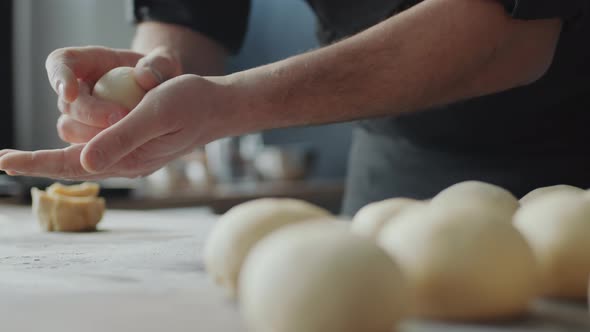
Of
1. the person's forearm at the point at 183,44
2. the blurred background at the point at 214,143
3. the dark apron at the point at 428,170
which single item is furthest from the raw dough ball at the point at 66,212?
the blurred background at the point at 214,143

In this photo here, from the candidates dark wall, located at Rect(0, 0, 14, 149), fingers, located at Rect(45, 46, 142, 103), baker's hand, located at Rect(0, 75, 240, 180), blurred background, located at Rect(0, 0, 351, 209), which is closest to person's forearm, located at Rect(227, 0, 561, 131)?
baker's hand, located at Rect(0, 75, 240, 180)

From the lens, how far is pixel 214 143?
3.64m

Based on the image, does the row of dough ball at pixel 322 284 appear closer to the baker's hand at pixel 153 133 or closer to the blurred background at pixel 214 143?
the baker's hand at pixel 153 133

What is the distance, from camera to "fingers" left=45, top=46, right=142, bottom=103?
1199 millimetres

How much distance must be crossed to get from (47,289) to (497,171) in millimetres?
1113

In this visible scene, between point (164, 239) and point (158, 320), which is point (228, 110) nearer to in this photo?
point (164, 239)

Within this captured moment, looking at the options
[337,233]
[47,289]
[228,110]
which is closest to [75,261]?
[47,289]

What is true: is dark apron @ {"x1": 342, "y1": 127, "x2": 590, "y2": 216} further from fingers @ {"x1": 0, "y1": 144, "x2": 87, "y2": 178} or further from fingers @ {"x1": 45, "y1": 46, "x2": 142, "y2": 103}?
fingers @ {"x1": 0, "y1": 144, "x2": 87, "y2": 178}

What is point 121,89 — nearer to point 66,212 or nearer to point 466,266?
point 66,212

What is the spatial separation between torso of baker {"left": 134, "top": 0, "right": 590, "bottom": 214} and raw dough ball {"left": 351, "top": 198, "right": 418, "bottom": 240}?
806 millimetres

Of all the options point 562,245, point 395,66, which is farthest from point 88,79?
point 562,245

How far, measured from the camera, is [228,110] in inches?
42.7

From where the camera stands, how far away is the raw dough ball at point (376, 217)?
669 mm

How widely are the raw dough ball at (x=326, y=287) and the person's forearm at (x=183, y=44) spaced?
124 centimetres
